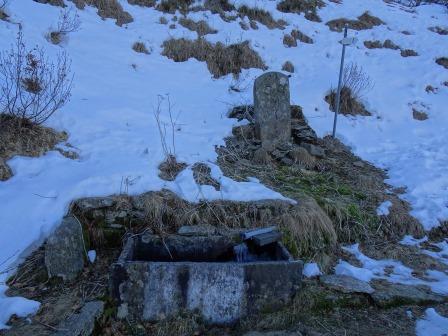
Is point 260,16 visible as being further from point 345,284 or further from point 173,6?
point 345,284

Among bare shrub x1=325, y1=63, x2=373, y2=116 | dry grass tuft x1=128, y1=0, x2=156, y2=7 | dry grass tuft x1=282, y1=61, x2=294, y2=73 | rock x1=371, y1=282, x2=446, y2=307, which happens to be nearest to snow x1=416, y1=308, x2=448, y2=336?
rock x1=371, y1=282, x2=446, y2=307

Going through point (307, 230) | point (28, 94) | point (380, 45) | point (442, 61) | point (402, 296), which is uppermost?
point (28, 94)

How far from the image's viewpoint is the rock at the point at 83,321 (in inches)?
119

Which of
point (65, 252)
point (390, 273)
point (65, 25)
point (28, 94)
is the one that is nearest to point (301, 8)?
point (65, 25)

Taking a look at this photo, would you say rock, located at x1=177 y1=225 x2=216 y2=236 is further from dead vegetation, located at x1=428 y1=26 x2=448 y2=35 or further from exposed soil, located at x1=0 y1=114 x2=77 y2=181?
dead vegetation, located at x1=428 y1=26 x2=448 y2=35

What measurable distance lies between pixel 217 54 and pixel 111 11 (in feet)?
10.8

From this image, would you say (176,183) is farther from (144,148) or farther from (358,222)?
(358,222)

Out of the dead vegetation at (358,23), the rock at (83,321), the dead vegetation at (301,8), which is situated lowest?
the dead vegetation at (358,23)

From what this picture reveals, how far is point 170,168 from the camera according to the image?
511 cm

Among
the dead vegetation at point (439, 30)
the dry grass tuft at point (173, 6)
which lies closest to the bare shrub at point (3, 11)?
the dry grass tuft at point (173, 6)

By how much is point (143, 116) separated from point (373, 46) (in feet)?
26.5

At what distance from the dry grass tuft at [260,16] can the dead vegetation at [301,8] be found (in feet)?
3.21

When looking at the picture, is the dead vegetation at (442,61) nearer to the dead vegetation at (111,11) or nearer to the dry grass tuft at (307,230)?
the dead vegetation at (111,11)

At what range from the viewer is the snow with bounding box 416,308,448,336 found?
11.3ft
